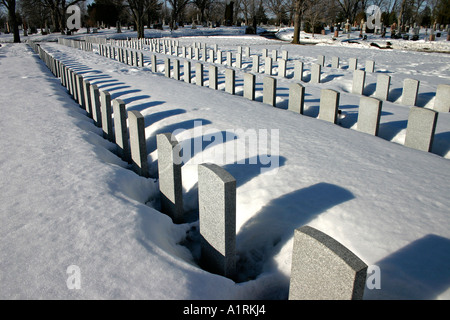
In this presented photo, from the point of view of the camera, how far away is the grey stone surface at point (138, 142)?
14.8ft

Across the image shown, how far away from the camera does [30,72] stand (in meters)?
12.8

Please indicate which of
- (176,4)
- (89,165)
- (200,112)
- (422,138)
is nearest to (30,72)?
(200,112)

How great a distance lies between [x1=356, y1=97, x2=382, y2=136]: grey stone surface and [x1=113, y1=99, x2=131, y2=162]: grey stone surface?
13.8 feet

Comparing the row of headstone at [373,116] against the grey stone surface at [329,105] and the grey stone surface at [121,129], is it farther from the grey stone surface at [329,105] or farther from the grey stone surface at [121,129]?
the grey stone surface at [121,129]

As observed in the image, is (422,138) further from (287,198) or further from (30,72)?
(30,72)

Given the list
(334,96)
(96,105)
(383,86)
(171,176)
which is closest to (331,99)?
(334,96)

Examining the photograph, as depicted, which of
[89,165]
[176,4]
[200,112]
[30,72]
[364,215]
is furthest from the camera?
[176,4]

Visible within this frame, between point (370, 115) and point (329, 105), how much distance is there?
86 centimetres

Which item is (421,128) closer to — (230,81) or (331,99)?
(331,99)

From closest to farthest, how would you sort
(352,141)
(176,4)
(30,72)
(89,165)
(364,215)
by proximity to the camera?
(364,215) → (89,165) → (352,141) → (30,72) → (176,4)

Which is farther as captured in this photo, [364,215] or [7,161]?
[7,161]

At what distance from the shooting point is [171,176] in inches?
144

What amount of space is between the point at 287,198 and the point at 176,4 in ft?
188
